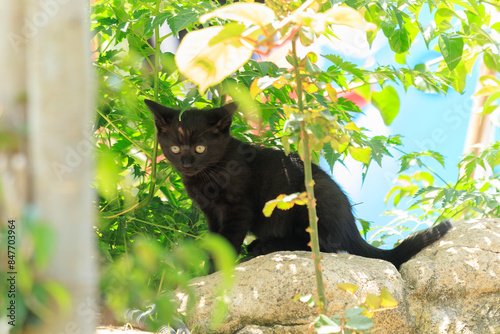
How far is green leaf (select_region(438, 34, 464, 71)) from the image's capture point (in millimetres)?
1951

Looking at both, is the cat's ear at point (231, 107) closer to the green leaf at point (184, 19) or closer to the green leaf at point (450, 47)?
the green leaf at point (184, 19)

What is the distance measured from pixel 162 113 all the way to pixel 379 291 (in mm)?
1151

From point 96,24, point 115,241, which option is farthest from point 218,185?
point 96,24

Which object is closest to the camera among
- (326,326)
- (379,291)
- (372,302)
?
(326,326)

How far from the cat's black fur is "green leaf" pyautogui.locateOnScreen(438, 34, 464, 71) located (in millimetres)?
734

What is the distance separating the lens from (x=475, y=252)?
5.77ft

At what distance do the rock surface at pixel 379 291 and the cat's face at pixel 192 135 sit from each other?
615mm

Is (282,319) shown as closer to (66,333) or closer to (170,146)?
(170,146)

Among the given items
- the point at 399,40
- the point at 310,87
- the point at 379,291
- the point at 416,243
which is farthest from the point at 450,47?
the point at 310,87

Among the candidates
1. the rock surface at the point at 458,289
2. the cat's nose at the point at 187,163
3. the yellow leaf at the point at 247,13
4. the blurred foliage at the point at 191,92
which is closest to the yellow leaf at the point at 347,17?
the yellow leaf at the point at 247,13

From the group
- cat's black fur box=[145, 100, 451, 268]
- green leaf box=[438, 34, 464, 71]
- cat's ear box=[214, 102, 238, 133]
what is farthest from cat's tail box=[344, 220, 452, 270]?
cat's ear box=[214, 102, 238, 133]

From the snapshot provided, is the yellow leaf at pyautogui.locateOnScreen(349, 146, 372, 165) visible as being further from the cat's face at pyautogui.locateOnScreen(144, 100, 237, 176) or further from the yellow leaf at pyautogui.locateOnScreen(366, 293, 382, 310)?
the cat's face at pyautogui.locateOnScreen(144, 100, 237, 176)

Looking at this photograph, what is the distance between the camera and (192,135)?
2.26 m

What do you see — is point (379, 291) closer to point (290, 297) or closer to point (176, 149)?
point (290, 297)
